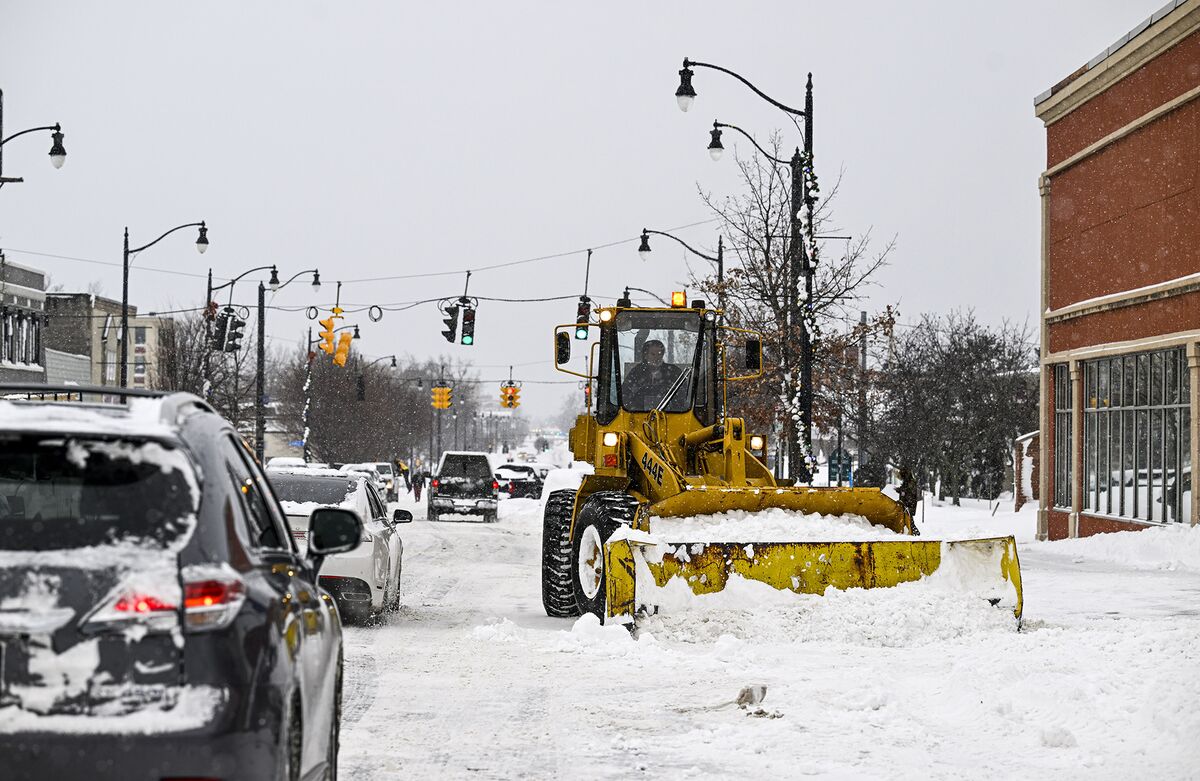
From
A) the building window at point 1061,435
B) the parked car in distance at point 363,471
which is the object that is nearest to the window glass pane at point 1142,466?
the building window at point 1061,435

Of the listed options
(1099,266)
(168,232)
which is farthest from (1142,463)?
(168,232)

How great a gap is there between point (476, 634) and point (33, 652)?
9.67m

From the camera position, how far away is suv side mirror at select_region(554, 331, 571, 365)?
15898mm

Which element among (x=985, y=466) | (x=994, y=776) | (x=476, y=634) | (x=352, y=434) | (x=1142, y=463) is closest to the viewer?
(x=994, y=776)

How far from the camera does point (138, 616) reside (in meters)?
4.12

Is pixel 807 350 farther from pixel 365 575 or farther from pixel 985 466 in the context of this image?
pixel 985 466

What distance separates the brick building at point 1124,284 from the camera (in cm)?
2691

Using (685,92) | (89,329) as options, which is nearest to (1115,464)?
(685,92)

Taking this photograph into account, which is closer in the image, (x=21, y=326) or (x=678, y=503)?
(x=678, y=503)

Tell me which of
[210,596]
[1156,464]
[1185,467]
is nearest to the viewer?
[210,596]

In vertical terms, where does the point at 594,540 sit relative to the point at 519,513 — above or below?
above

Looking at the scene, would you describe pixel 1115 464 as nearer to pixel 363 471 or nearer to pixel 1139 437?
pixel 1139 437

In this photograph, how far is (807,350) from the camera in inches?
1017

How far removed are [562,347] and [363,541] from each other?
331 cm
